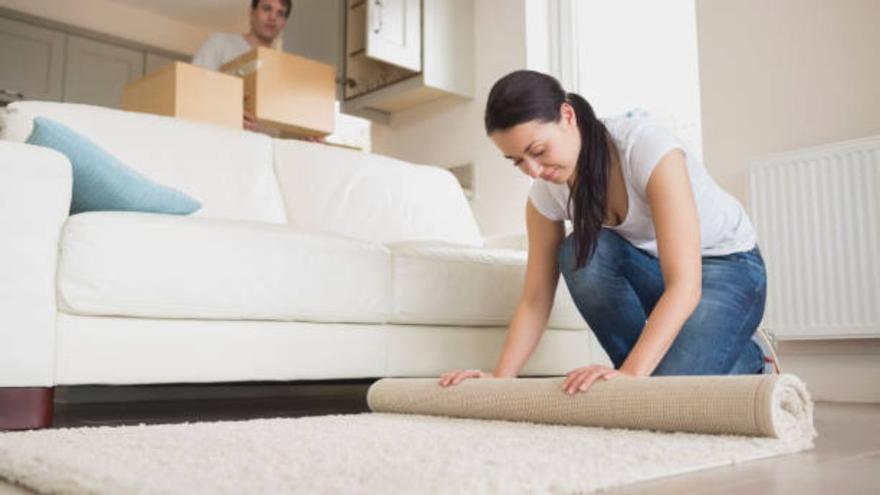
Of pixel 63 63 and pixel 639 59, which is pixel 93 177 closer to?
pixel 639 59

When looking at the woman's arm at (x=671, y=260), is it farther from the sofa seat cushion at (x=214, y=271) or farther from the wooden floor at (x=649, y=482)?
the sofa seat cushion at (x=214, y=271)

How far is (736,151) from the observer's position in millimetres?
2787

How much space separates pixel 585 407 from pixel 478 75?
3124 millimetres

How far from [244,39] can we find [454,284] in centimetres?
217

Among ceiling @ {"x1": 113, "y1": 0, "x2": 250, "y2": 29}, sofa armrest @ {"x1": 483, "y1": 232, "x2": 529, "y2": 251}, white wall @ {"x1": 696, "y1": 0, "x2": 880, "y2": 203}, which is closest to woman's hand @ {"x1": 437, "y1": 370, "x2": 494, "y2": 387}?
sofa armrest @ {"x1": 483, "y1": 232, "x2": 529, "y2": 251}

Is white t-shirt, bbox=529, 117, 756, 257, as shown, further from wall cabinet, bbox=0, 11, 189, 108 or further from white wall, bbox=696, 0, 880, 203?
wall cabinet, bbox=0, 11, 189, 108

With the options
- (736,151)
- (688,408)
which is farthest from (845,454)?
(736,151)

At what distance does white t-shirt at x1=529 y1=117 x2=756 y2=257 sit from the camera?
51.3 inches


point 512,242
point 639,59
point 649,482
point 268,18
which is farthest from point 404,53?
point 649,482

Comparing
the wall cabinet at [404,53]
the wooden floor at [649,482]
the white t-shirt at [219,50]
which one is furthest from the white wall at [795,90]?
the white t-shirt at [219,50]

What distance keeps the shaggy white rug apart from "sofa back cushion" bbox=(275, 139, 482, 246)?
1305 mm

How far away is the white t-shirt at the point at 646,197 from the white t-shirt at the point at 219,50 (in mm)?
2383

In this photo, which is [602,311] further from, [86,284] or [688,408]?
[86,284]

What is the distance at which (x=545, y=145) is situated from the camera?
1.26 meters
